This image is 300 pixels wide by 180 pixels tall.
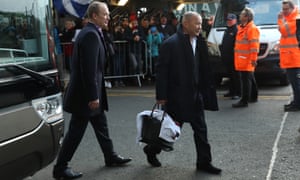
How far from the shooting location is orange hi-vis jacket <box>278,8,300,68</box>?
6906 mm

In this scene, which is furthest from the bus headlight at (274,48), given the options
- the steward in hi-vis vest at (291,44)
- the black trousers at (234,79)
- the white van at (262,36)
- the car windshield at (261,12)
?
the steward in hi-vis vest at (291,44)

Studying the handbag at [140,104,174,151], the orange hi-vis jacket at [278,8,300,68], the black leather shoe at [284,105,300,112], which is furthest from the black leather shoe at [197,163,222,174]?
the orange hi-vis jacket at [278,8,300,68]

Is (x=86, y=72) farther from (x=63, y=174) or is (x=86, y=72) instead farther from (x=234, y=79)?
(x=234, y=79)

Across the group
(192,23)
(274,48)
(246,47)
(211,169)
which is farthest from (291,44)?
(211,169)

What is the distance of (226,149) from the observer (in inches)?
208

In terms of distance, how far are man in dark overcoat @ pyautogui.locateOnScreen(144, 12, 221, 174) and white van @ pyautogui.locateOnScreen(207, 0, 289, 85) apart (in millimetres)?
5102

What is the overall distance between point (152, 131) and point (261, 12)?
22.4 ft

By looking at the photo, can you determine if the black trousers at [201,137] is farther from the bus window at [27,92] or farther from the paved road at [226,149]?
the bus window at [27,92]

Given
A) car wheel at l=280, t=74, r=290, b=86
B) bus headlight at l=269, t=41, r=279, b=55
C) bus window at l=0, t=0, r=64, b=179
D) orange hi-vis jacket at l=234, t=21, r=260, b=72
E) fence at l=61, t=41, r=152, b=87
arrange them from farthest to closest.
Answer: fence at l=61, t=41, r=152, b=87
car wheel at l=280, t=74, r=290, b=86
bus headlight at l=269, t=41, r=279, b=55
orange hi-vis jacket at l=234, t=21, r=260, b=72
bus window at l=0, t=0, r=64, b=179

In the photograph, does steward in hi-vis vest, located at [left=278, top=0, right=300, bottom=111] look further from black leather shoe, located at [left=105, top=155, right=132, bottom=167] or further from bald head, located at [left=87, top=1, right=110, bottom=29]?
bald head, located at [left=87, top=1, right=110, bottom=29]

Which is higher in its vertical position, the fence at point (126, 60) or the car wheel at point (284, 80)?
the fence at point (126, 60)

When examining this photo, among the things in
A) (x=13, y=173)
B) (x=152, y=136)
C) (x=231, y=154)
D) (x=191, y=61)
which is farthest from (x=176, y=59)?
(x=13, y=173)

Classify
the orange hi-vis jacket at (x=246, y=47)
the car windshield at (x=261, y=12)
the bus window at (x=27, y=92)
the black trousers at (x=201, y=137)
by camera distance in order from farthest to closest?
the car windshield at (x=261, y=12), the orange hi-vis jacket at (x=246, y=47), the black trousers at (x=201, y=137), the bus window at (x=27, y=92)

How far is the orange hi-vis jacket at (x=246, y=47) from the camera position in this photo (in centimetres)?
756
